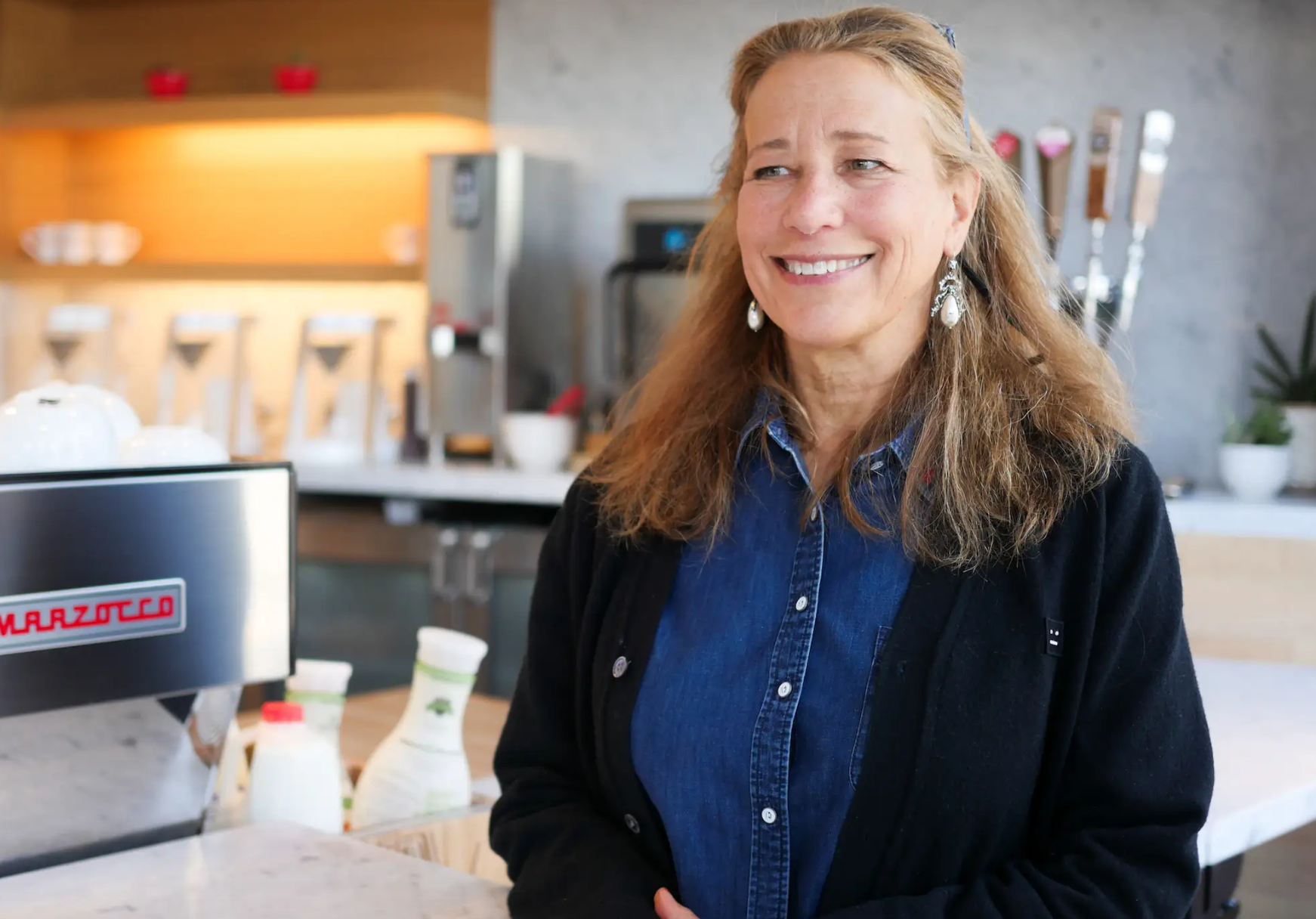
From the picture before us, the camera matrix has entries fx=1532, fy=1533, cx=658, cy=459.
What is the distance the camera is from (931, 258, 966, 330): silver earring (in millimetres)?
1255

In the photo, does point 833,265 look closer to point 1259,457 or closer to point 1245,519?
point 1245,519

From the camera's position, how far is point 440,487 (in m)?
3.90

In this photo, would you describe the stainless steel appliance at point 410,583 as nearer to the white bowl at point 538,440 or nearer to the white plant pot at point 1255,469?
the white bowl at point 538,440

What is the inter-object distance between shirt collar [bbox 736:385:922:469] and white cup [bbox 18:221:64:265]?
162 inches

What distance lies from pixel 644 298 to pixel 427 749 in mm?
2674

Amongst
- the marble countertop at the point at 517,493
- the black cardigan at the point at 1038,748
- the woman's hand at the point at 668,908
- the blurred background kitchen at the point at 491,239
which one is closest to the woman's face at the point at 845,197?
the black cardigan at the point at 1038,748

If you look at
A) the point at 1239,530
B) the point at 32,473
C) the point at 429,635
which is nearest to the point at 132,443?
the point at 32,473

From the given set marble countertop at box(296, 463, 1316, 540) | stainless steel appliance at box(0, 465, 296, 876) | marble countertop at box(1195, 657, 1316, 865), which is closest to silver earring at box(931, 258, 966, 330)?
marble countertop at box(1195, 657, 1316, 865)

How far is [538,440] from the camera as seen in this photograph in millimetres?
3928

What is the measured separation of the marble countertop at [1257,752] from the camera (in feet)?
4.37

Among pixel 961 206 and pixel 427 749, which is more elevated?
pixel 961 206

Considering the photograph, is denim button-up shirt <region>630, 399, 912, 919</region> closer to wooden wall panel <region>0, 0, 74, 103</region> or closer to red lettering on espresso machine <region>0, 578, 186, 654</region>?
red lettering on espresso machine <region>0, 578, 186, 654</region>

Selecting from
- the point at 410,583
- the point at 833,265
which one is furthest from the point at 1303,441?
the point at 833,265

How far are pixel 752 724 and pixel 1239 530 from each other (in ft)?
7.78
